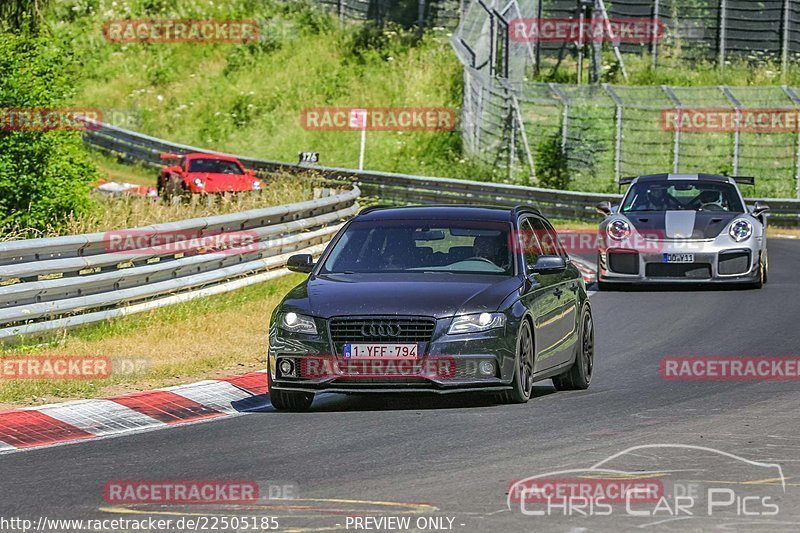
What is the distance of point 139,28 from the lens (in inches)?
2318

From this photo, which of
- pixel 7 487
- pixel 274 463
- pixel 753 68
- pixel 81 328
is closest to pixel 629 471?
pixel 274 463

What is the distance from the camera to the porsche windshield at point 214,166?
34000 millimetres

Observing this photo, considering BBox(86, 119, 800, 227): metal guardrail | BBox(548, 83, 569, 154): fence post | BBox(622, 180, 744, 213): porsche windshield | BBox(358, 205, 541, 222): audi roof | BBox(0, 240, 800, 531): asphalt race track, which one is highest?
BBox(358, 205, 541, 222): audi roof

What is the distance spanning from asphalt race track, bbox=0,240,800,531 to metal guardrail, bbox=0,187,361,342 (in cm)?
325

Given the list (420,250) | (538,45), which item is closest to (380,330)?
(420,250)

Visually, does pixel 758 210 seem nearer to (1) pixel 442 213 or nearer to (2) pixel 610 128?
(1) pixel 442 213

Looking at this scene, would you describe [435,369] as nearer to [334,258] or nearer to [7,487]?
[334,258]

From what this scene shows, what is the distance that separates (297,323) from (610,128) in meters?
29.3

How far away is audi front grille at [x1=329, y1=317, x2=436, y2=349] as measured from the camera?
10336mm

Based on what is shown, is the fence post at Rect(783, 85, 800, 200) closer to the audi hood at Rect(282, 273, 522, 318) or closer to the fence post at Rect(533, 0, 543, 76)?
the fence post at Rect(533, 0, 543, 76)

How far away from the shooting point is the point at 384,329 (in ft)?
34.0

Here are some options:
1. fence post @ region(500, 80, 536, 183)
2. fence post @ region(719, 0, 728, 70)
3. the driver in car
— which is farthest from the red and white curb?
fence post @ region(719, 0, 728, 70)

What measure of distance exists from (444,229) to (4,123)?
8.95 metres

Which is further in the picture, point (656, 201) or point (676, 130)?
point (676, 130)
